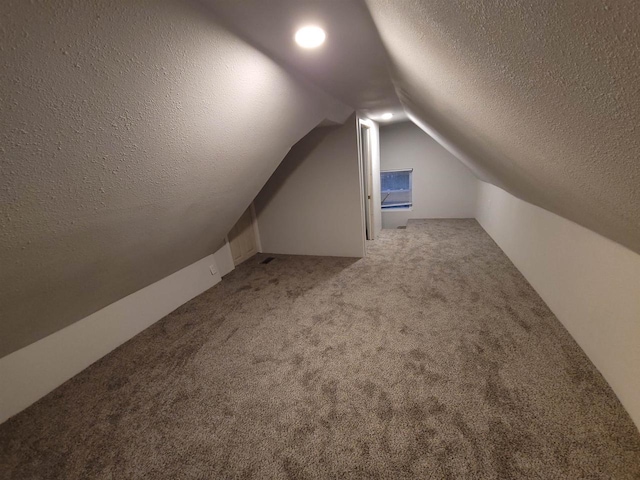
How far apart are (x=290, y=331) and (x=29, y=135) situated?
6.27 ft

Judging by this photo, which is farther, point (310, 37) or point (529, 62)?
point (310, 37)

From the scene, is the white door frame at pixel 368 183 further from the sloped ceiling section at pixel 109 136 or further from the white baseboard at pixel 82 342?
the white baseboard at pixel 82 342

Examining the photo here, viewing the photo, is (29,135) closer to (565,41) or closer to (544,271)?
(565,41)

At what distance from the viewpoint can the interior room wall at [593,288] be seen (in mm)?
1330

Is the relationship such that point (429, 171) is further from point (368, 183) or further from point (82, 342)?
point (82, 342)

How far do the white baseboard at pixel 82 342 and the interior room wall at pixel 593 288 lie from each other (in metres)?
3.35

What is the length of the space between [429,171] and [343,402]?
5.28m

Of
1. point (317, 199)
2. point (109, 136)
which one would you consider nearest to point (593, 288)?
point (109, 136)

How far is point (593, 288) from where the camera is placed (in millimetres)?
1649

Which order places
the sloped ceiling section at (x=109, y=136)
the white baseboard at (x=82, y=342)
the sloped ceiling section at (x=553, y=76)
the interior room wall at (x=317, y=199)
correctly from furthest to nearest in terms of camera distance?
the interior room wall at (x=317, y=199), the white baseboard at (x=82, y=342), the sloped ceiling section at (x=109, y=136), the sloped ceiling section at (x=553, y=76)

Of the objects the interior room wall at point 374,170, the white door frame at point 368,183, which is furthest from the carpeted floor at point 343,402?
the interior room wall at point 374,170

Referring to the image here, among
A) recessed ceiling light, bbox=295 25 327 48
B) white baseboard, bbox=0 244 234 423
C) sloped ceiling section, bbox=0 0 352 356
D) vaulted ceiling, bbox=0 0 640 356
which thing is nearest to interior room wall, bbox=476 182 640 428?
vaulted ceiling, bbox=0 0 640 356

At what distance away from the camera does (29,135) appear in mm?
887

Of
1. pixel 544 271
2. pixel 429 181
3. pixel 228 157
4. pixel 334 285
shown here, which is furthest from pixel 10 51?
pixel 429 181
